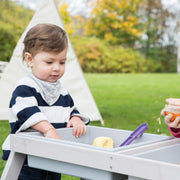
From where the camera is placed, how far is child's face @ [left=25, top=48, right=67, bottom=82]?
1.89m

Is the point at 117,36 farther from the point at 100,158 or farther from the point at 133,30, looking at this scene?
the point at 100,158

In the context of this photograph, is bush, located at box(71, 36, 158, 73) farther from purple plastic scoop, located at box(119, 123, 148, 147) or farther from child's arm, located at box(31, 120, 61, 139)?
purple plastic scoop, located at box(119, 123, 148, 147)

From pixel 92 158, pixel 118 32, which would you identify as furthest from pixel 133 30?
pixel 92 158

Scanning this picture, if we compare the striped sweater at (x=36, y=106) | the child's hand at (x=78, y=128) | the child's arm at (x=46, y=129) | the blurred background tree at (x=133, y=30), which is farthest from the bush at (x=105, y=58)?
the child's arm at (x=46, y=129)

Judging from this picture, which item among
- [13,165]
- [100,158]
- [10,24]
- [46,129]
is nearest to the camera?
[100,158]

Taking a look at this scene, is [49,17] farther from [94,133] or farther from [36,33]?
[94,133]

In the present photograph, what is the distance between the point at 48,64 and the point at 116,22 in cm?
2264

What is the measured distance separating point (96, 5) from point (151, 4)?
4237 millimetres

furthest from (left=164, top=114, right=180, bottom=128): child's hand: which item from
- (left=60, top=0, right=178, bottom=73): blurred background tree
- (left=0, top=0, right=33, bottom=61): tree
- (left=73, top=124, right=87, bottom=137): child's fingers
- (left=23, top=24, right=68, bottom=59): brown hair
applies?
(left=60, top=0, right=178, bottom=73): blurred background tree

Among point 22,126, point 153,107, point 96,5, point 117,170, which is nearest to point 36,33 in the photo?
point 22,126

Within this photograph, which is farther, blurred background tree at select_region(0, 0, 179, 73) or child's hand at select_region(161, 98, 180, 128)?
blurred background tree at select_region(0, 0, 179, 73)

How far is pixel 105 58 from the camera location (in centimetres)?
2083

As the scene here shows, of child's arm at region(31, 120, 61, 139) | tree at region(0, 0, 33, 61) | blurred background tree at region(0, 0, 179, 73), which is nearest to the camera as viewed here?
child's arm at region(31, 120, 61, 139)

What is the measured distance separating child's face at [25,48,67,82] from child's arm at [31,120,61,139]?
0.31 meters
